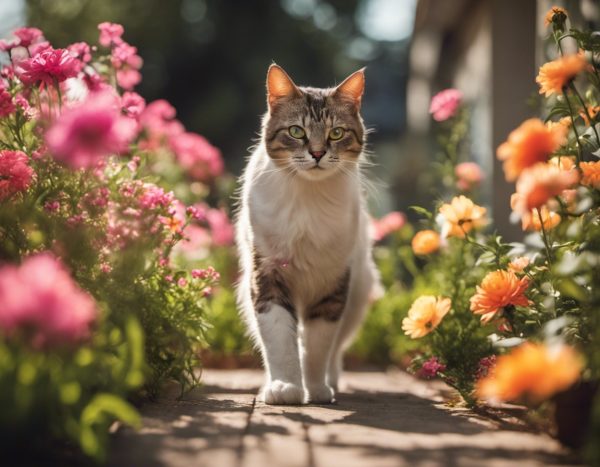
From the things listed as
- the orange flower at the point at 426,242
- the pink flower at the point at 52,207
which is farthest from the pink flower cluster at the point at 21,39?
the orange flower at the point at 426,242

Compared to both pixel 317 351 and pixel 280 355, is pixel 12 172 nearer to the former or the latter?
pixel 280 355

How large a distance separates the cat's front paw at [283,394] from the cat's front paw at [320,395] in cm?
19

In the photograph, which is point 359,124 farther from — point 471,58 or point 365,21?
point 365,21

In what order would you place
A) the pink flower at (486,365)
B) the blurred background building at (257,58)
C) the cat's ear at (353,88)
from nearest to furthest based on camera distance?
the pink flower at (486,365) < the cat's ear at (353,88) < the blurred background building at (257,58)

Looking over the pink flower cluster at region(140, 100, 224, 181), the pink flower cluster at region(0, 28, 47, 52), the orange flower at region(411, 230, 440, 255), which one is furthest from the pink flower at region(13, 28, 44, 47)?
the orange flower at region(411, 230, 440, 255)

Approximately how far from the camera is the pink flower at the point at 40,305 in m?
1.45

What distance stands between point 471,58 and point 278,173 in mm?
4874

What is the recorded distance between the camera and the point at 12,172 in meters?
2.33

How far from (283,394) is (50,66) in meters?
1.47

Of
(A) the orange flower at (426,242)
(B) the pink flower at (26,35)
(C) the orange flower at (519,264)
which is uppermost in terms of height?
(B) the pink flower at (26,35)

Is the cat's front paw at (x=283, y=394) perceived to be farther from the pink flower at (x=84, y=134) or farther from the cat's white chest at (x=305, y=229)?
the pink flower at (x=84, y=134)

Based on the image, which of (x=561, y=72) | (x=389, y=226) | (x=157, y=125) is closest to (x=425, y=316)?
(x=561, y=72)

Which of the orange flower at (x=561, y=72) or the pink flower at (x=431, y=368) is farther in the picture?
the pink flower at (x=431, y=368)

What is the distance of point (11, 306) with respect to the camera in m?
1.44
